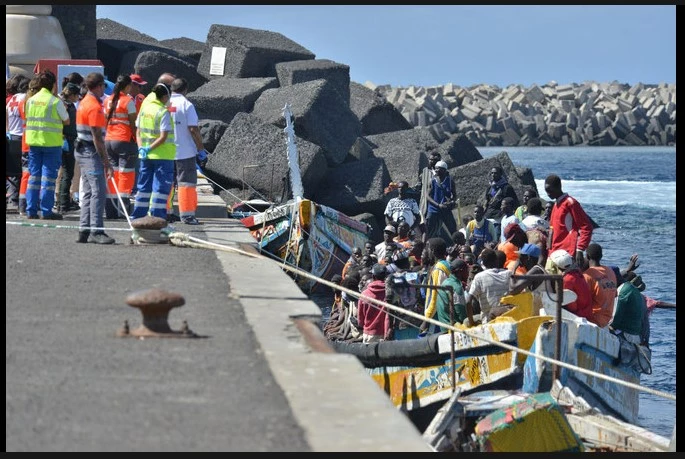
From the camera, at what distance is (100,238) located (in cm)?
1203

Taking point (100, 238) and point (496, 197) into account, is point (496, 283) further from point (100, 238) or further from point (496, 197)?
point (496, 197)

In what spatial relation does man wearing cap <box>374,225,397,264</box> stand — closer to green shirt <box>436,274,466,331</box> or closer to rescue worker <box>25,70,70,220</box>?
green shirt <box>436,274,466,331</box>

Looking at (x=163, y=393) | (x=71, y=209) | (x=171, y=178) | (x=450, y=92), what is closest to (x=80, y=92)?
(x=71, y=209)

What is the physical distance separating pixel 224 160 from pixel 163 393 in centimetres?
1772

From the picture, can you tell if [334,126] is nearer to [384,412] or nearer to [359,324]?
[359,324]

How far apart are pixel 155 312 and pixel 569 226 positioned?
6.26 m

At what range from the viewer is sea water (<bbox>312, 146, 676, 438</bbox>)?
1780cm

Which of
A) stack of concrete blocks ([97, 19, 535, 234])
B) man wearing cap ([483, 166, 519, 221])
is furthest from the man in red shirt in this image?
stack of concrete blocks ([97, 19, 535, 234])

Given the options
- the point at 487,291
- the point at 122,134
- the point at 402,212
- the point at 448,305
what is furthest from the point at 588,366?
the point at 402,212

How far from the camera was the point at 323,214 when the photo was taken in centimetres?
2088

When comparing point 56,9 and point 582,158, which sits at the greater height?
point 56,9

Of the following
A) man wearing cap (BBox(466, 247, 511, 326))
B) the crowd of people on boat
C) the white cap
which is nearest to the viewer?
the white cap

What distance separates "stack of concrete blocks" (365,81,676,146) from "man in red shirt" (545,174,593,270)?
8501cm

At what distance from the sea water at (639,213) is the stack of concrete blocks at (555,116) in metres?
1.06
